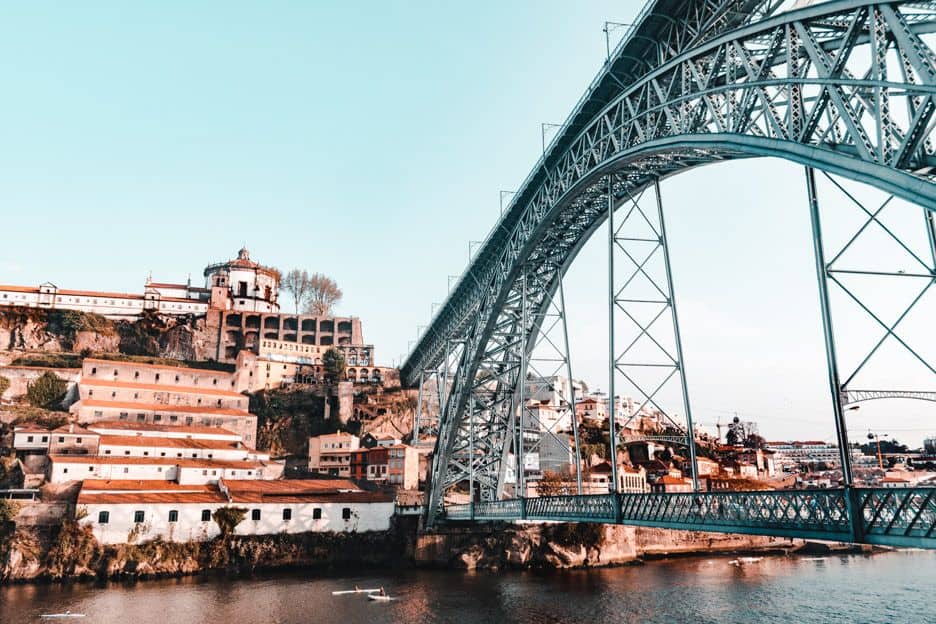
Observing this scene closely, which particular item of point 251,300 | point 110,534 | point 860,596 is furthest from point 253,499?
point 251,300

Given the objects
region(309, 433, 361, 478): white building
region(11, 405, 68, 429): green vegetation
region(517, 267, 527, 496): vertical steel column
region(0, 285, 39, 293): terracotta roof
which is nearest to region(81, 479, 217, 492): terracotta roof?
region(11, 405, 68, 429): green vegetation

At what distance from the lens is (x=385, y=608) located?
25.4 meters

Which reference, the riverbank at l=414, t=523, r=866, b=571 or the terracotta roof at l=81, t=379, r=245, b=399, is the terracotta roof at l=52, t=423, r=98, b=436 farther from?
the riverbank at l=414, t=523, r=866, b=571

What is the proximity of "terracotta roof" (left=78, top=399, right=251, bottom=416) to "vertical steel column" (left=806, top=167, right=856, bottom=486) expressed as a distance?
47.8 meters

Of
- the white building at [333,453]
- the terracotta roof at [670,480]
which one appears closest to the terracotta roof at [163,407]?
the white building at [333,453]

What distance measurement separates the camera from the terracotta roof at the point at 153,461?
119 ft

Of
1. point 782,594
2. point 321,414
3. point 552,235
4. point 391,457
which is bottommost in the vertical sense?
point 782,594

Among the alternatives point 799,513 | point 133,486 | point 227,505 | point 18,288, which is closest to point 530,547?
point 227,505

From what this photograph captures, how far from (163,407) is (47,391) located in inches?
327

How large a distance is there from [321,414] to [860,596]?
139 feet

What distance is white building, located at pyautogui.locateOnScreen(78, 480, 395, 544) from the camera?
1291 inches

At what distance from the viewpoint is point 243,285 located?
75.0 metres

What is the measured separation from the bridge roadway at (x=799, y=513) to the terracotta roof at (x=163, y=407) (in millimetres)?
39715

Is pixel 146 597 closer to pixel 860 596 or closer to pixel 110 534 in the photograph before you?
pixel 110 534
